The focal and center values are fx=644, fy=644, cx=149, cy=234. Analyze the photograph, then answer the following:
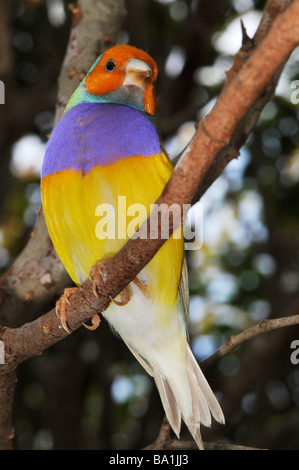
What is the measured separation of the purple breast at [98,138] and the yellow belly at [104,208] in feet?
0.10

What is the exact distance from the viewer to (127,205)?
6.53 feet

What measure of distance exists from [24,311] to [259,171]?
194 centimetres

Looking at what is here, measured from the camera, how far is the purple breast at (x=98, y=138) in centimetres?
202

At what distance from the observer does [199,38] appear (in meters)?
4.05

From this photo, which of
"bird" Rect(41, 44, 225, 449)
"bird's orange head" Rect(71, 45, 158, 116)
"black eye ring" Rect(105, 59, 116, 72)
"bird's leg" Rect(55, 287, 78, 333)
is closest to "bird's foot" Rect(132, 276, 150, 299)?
"bird" Rect(41, 44, 225, 449)

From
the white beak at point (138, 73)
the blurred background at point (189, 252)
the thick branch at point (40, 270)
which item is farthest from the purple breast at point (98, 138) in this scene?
the blurred background at point (189, 252)

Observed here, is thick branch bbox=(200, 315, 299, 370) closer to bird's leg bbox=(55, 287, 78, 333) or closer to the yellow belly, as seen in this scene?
the yellow belly

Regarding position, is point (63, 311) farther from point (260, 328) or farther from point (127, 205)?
point (260, 328)

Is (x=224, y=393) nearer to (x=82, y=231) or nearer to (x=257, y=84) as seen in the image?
(x=82, y=231)

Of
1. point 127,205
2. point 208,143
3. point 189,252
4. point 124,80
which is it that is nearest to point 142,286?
point 127,205

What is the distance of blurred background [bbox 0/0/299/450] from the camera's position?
3670 millimetres

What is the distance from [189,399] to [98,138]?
3.34 feet

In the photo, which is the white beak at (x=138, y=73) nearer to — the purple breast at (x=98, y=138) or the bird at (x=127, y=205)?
the bird at (x=127, y=205)

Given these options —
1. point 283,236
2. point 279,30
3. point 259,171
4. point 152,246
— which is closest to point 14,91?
point 259,171
